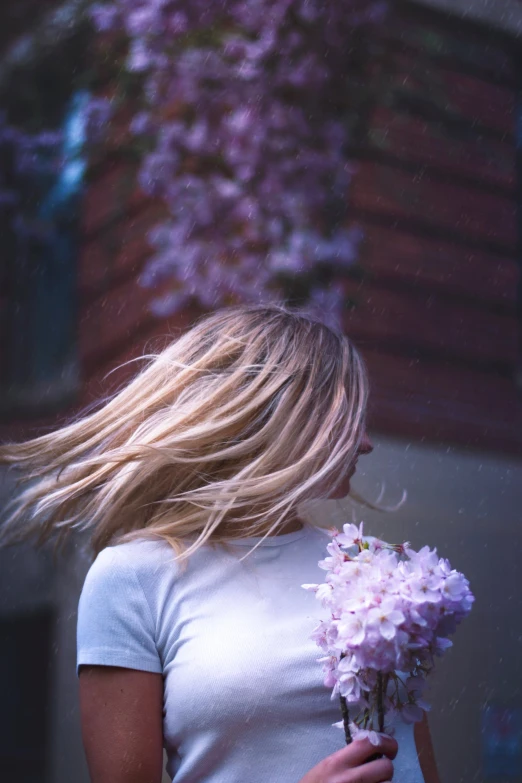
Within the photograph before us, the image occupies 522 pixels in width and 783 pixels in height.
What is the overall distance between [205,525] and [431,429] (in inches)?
45.0

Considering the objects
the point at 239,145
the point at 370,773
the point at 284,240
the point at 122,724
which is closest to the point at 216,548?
the point at 122,724

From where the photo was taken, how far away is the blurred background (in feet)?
6.64

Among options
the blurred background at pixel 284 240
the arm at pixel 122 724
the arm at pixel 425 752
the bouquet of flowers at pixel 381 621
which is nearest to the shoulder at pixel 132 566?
the arm at pixel 122 724

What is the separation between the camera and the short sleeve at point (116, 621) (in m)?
0.97

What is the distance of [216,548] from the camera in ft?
3.72

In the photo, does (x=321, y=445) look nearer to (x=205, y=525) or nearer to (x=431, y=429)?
(x=205, y=525)

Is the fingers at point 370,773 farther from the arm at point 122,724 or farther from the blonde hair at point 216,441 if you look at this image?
the blonde hair at point 216,441

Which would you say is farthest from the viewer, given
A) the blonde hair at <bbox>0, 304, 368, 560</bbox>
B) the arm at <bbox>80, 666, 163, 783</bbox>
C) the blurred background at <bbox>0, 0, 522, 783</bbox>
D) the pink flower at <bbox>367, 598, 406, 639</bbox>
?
the blurred background at <bbox>0, 0, 522, 783</bbox>

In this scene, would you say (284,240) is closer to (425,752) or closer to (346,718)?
(425,752)

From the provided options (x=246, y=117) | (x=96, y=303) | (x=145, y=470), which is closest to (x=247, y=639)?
(x=145, y=470)

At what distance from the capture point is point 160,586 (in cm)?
104

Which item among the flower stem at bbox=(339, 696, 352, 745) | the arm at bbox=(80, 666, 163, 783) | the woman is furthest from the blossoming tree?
the flower stem at bbox=(339, 696, 352, 745)

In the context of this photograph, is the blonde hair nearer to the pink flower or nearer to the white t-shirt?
the white t-shirt

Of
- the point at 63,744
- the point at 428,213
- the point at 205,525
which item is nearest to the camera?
the point at 205,525
